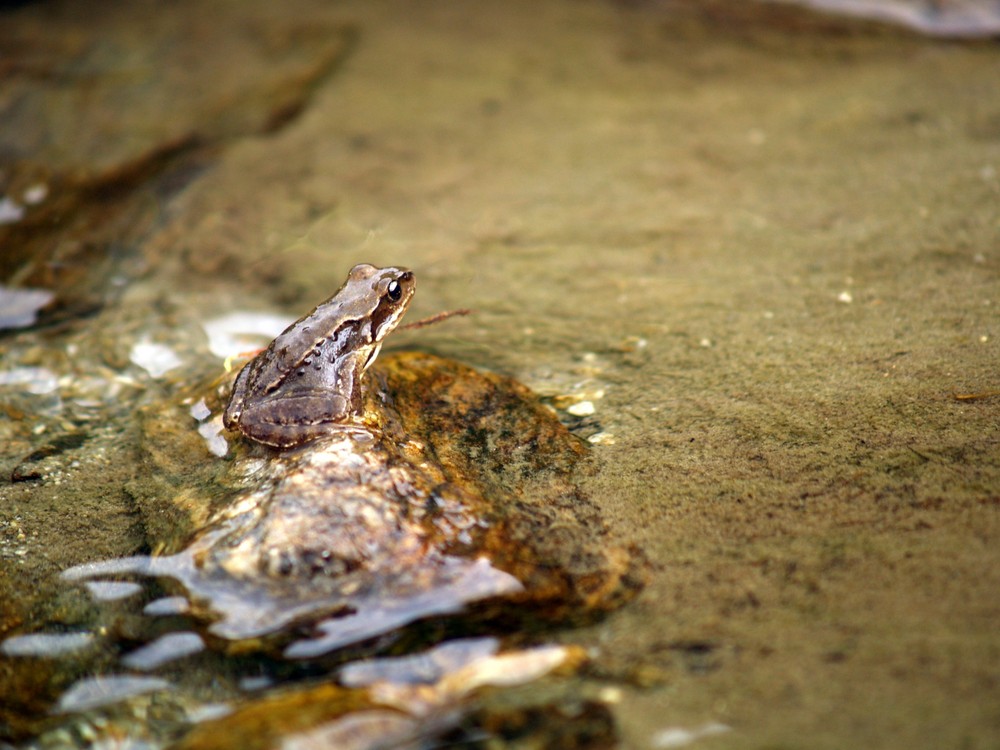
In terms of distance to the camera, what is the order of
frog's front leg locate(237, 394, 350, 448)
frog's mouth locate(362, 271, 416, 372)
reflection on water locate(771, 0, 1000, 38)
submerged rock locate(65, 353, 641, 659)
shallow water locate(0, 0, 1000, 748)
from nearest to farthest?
shallow water locate(0, 0, 1000, 748) → submerged rock locate(65, 353, 641, 659) → frog's front leg locate(237, 394, 350, 448) → frog's mouth locate(362, 271, 416, 372) → reflection on water locate(771, 0, 1000, 38)

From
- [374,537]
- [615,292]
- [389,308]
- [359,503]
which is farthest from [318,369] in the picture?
[615,292]

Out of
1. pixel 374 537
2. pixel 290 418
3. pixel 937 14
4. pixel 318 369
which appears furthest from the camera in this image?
pixel 937 14

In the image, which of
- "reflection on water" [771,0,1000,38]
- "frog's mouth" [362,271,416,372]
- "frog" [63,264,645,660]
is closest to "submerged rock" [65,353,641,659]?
"frog" [63,264,645,660]

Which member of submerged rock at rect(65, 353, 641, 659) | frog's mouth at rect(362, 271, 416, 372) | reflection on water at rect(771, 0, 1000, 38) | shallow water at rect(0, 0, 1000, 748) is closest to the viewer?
shallow water at rect(0, 0, 1000, 748)

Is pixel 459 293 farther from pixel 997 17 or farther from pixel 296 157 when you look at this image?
pixel 997 17

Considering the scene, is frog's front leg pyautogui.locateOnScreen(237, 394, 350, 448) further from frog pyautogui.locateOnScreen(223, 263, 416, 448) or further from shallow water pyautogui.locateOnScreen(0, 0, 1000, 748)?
shallow water pyautogui.locateOnScreen(0, 0, 1000, 748)

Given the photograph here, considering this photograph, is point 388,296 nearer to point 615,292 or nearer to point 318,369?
point 318,369

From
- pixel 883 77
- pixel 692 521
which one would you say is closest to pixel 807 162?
Result: pixel 883 77
